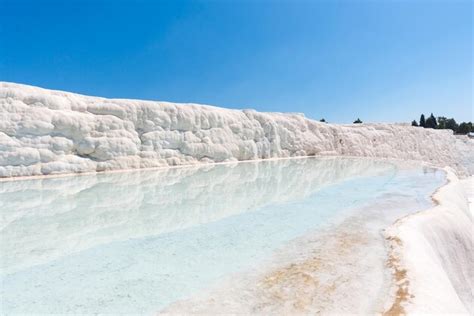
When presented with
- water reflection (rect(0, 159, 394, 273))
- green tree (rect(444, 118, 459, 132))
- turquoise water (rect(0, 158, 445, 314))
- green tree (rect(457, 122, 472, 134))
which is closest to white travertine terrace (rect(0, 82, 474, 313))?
turquoise water (rect(0, 158, 445, 314))

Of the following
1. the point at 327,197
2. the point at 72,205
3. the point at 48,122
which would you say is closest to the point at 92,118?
the point at 48,122

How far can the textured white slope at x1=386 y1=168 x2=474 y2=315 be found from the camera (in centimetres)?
207

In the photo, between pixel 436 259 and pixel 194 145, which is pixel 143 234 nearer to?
pixel 436 259

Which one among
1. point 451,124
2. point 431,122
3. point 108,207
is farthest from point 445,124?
point 108,207

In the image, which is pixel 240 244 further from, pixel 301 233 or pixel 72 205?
pixel 72 205

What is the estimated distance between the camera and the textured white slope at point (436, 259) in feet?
6.78

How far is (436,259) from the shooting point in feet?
10.2

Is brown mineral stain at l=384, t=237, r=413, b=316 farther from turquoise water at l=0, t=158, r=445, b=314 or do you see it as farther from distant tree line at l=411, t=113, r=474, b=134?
distant tree line at l=411, t=113, r=474, b=134

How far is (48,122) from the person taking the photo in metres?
9.56

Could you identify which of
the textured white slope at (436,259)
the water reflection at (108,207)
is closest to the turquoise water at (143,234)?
the water reflection at (108,207)

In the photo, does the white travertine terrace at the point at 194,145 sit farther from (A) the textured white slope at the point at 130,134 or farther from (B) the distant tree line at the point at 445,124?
(B) the distant tree line at the point at 445,124

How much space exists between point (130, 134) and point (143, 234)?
8690mm

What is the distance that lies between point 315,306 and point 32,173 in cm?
988

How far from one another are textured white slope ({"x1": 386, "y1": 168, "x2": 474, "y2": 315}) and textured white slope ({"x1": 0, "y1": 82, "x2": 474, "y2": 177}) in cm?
986
